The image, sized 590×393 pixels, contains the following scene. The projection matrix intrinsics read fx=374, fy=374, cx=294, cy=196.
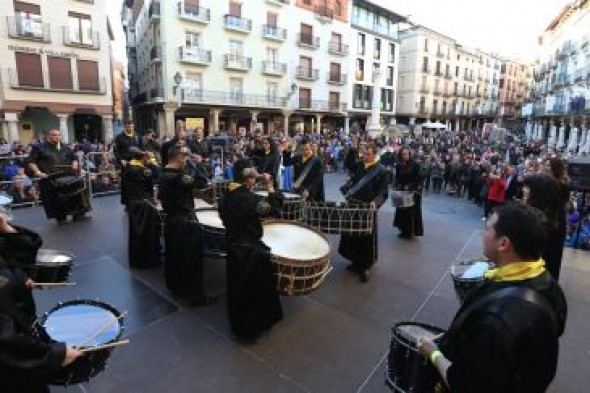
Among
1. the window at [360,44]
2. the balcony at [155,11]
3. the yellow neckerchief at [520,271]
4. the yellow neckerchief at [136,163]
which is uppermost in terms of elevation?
the window at [360,44]

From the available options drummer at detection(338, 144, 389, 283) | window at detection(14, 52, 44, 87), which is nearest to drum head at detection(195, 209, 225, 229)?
drummer at detection(338, 144, 389, 283)

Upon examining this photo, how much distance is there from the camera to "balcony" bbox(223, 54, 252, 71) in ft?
92.5

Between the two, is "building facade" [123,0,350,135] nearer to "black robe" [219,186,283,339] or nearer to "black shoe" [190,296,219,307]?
"black shoe" [190,296,219,307]

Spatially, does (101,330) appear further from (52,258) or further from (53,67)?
(53,67)

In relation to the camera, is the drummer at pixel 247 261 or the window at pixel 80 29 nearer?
the drummer at pixel 247 261

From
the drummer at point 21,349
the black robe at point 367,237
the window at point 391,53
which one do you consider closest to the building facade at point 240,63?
the window at point 391,53

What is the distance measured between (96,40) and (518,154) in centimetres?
2613

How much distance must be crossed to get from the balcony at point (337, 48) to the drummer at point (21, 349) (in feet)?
120

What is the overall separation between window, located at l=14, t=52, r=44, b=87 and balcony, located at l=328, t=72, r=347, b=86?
23459mm

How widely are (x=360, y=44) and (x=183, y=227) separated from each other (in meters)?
39.4

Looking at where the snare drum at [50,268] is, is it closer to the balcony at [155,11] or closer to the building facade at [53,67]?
the building facade at [53,67]

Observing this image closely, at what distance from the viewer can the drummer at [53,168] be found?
6.57 m

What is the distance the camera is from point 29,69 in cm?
2100

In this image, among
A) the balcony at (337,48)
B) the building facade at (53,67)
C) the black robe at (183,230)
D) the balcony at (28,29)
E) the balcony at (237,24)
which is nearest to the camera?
the black robe at (183,230)
